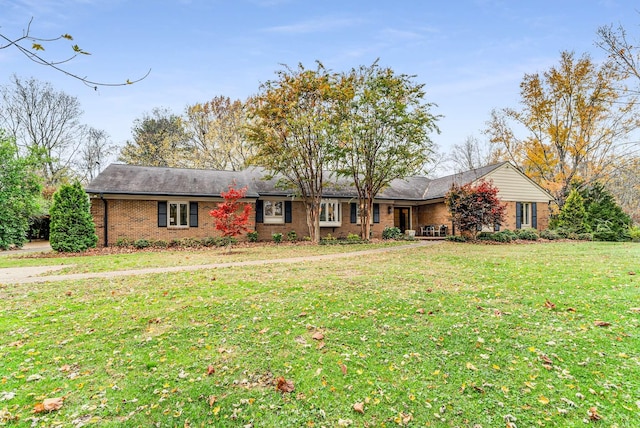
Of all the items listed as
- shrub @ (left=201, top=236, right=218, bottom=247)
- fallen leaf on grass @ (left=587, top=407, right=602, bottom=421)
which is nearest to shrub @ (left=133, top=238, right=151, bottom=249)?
shrub @ (left=201, top=236, right=218, bottom=247)

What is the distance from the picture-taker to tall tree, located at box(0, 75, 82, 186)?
90.3 feet

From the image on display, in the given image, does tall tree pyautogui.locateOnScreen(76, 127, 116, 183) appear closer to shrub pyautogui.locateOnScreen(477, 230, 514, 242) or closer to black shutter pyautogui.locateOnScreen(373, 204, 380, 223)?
black shutter pyautogui.locateOnScreen(373, 204, 380, 223)

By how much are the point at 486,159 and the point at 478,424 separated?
126 feet

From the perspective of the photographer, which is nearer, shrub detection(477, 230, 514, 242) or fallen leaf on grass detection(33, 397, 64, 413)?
fallen leaf on grass detection(33, 397, 64, 413)

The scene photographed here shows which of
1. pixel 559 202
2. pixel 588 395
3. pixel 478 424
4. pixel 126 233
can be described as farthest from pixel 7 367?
pixel 559 202

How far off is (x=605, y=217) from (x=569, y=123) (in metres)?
8.12

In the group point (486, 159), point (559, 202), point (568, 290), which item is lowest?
point (568, 290)

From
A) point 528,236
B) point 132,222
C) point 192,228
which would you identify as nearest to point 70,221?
point 132,222

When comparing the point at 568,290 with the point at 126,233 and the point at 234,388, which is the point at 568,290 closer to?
the point at 234,388

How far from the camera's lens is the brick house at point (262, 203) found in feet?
52.3

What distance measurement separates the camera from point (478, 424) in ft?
8.70

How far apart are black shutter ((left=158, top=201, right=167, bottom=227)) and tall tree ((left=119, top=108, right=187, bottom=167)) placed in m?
15.3

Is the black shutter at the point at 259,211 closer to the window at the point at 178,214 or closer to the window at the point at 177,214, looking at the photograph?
the window at the point at 177,214

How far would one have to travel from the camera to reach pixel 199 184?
17844 mm
